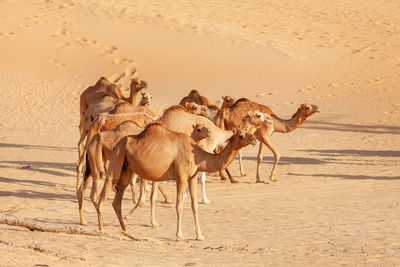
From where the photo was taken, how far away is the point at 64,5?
3631 centimetres

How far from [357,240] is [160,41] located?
23.8m

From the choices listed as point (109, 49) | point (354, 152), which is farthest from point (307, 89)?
point (354, 152)

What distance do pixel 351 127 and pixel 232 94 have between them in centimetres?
576

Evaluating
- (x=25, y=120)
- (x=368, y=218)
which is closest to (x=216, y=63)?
(x=25, y=120)

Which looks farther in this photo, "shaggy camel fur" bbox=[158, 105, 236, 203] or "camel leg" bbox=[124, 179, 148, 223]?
"shaggy camel fur" bbox=[158, 105, 236, 203]

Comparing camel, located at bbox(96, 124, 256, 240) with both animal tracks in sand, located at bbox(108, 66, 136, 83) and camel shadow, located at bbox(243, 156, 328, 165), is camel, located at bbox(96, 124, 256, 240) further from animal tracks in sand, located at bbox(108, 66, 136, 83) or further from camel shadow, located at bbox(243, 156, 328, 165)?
animal tracks in sand, located at bbox(108, 66, 136, 83)

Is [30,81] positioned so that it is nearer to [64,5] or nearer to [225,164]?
[64,5]

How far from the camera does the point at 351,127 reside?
22.1m

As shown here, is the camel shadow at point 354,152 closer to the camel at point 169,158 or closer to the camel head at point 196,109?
the camel head at point 196,109

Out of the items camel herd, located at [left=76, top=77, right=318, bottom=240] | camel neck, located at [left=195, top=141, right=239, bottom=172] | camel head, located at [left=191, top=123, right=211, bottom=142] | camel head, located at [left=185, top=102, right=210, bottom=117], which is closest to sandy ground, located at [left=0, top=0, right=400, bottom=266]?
camel herd, located at [left=76, top=77, right=318, bottom=240]

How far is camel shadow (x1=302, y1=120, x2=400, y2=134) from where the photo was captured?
70.1 ft

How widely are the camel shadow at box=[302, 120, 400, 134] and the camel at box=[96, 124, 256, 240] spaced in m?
12.2

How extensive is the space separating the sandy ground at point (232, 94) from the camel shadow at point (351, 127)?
0.05 meters

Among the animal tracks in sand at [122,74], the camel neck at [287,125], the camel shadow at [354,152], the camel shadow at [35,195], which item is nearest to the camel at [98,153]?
the camel shadow at [35,195]
